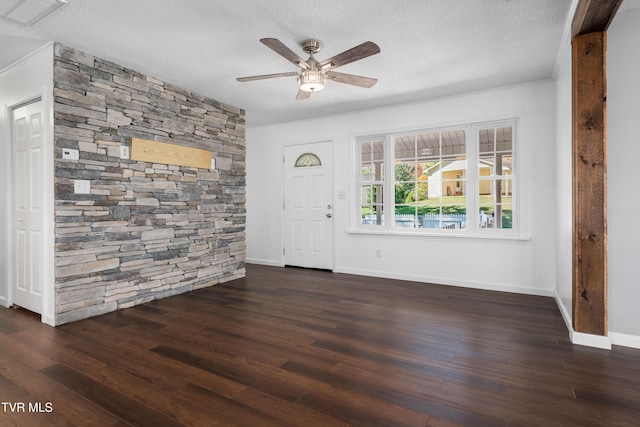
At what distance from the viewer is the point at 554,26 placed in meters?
2.81

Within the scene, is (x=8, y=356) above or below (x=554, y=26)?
below

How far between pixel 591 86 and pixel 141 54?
12.8ft

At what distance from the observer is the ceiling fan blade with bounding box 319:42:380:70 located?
243cm

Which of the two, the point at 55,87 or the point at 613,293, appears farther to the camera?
the point at 55,87

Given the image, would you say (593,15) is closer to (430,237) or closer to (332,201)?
(430,237)

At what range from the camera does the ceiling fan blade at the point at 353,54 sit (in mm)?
2432

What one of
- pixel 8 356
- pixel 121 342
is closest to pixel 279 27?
pixel 121 342

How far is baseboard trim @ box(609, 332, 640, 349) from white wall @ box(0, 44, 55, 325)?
469cm

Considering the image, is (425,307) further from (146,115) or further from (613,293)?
(146,115)

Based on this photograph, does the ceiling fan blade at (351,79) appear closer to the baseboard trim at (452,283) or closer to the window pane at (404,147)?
the window pane at (404,147)

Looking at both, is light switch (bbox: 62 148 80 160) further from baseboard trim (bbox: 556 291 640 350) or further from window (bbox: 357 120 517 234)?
baseboard trim (bbox: 556 291 640 350)

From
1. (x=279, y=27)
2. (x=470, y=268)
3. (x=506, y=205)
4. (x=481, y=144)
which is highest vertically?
(x=279, y=27)

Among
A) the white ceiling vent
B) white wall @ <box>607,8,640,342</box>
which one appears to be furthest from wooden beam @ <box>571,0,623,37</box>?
the white ceiling vent

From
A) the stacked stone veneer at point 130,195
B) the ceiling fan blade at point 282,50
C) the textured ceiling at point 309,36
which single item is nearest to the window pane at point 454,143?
the textured ceiling at point 309,36
